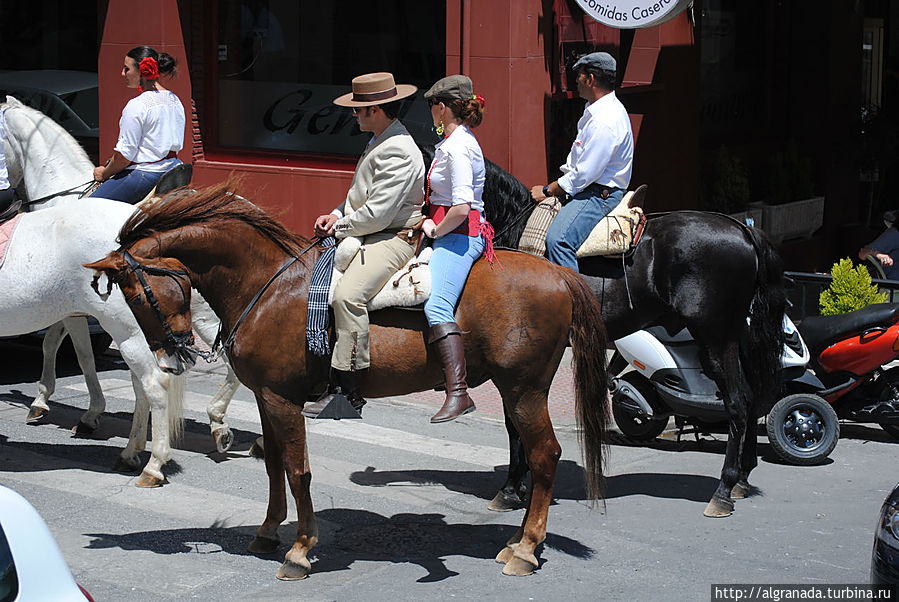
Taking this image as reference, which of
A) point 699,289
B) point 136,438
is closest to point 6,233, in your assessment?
point 136,438

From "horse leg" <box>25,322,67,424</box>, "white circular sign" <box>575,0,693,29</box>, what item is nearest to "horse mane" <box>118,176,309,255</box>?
"horse leg" <box>25,322,67,424</box>

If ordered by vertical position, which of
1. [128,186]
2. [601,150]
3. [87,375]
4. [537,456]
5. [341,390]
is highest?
[601,150]

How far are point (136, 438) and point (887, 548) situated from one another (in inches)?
208

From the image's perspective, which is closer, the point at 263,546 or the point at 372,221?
the point at 372,221

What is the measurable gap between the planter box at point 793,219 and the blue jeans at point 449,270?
340 inches

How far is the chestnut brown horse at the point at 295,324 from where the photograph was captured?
6.17 m

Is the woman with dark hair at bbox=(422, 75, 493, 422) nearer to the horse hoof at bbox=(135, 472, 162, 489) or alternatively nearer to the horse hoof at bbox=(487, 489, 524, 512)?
the horse hoof at bbox=(487, 489, 524, 512)

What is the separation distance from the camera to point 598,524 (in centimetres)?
712

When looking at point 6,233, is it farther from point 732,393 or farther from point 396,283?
point 732,393

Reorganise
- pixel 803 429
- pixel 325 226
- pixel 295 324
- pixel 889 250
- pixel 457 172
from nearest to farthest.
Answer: pixel 295 324 → pixel 457 172 → pixel 325 226 → pixel 803 429 → pixel 889 250

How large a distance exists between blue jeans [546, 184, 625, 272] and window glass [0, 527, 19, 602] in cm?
447

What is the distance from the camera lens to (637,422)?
901 centimetres

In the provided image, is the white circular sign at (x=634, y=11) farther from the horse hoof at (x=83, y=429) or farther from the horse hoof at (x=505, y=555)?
the horse hoof at (x=83, y=429)

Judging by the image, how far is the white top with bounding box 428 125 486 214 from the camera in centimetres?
632
